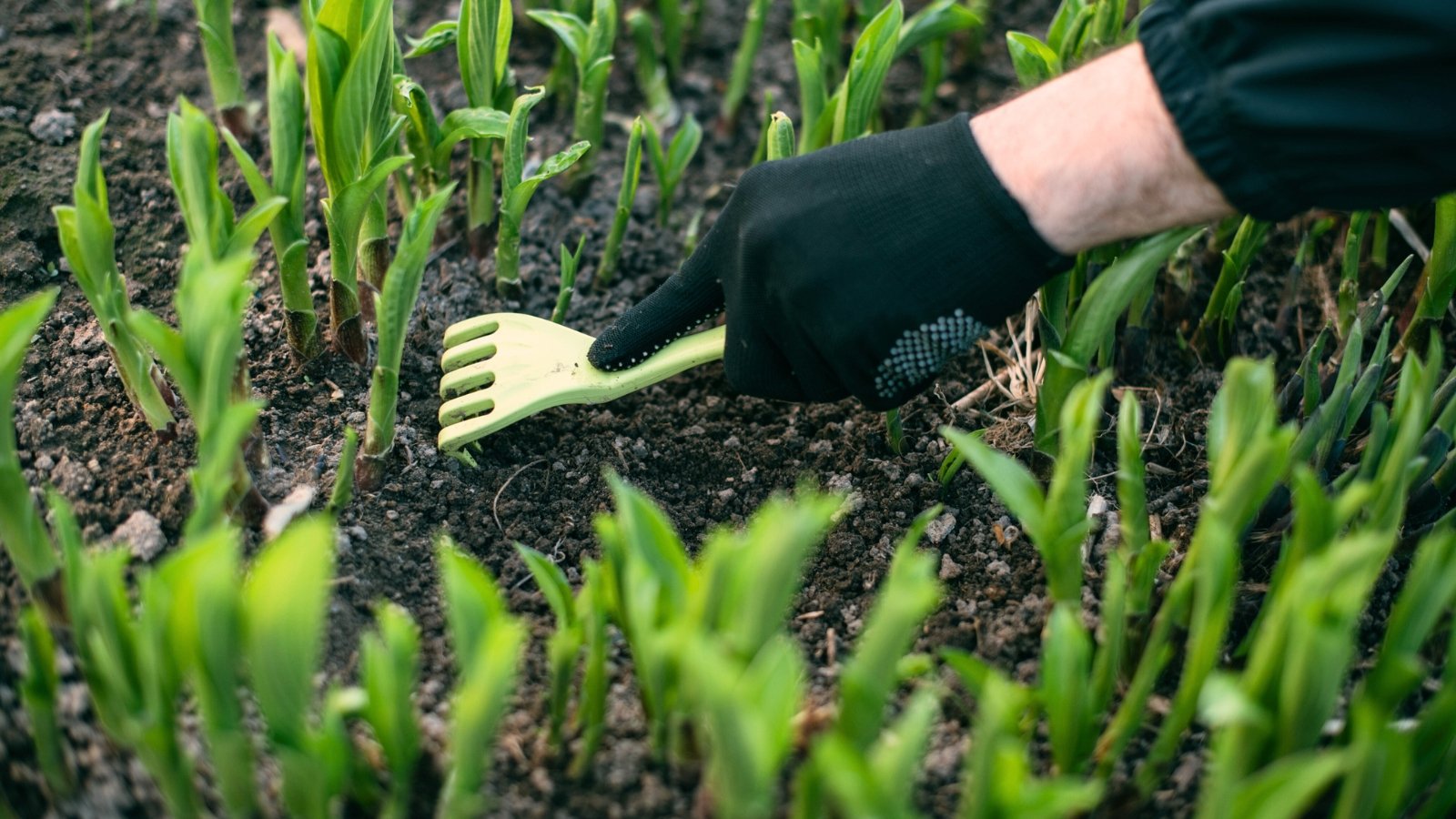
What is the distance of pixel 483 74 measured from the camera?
1.84 meters

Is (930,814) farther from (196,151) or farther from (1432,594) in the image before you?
(196,151)

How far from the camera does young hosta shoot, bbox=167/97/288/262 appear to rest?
131cm

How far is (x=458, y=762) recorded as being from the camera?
1.10 meters

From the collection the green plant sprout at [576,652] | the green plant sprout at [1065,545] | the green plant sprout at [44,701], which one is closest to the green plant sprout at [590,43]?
the green plant sprout at [576,652]

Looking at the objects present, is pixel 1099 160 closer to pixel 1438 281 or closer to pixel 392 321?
pixel 1438 281

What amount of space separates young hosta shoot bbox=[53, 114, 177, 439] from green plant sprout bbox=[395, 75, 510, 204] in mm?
429

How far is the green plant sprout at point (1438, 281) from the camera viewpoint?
173cm

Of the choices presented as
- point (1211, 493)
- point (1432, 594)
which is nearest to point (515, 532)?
point (1211, 493)

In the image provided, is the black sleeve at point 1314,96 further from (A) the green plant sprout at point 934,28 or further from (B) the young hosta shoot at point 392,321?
(B) the young hosta shoot at point 392,321

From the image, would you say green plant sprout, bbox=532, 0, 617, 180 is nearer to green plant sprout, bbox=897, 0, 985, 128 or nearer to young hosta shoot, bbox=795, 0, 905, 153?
young hosta shoot, bbox=795, 0, 905, 153

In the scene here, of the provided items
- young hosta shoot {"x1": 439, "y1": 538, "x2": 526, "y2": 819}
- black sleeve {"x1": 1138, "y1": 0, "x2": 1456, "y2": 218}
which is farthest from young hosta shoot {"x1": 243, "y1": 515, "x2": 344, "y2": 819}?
black sleeve {"x1": 1138, "y1": 0, "x2": 1456, "y2": 218}

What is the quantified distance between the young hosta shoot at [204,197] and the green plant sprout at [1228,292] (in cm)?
138

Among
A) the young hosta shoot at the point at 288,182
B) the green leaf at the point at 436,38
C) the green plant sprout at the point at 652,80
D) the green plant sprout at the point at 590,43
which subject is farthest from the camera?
the green plant sprout at the point at 652,80

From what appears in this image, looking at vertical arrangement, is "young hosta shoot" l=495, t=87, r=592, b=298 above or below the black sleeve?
below
